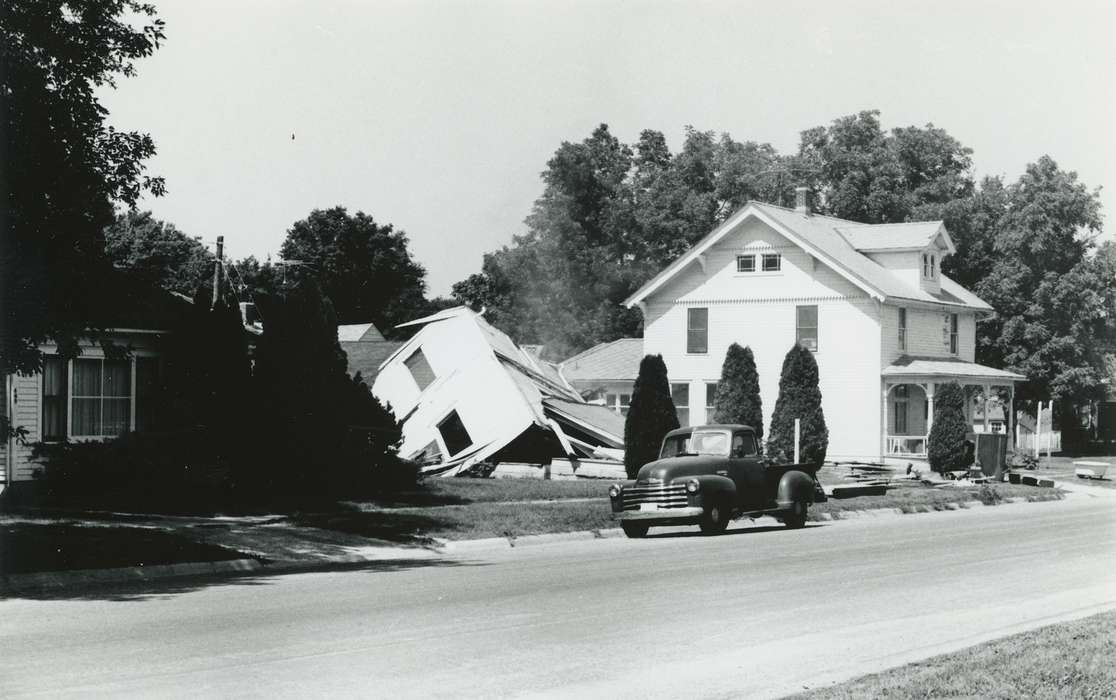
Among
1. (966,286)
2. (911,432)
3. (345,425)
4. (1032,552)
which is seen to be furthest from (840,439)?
(1032,552)

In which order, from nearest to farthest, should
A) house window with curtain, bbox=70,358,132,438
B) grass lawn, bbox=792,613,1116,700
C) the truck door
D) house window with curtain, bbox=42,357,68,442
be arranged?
1. grass lawn, bbox=792,613,1116,700
2. the truck door
3. house window with curtain, bbox=42,357,68,442
4. house window with curtain, bbox=70,358,132,438

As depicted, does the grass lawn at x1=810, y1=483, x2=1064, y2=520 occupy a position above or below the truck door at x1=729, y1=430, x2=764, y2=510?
below

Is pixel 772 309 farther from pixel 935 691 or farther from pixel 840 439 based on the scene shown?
pixel 935 691

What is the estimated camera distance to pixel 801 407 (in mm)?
42438

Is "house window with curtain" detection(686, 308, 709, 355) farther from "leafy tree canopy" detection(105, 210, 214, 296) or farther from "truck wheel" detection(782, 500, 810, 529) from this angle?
"leafy tree canopy" detection(105, 210, 214, 296)

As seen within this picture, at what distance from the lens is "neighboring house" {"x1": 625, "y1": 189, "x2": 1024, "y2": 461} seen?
150 feet

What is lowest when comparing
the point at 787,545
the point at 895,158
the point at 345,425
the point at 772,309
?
the point at 787,545

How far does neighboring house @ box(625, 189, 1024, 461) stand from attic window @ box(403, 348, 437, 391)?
38.4 feet

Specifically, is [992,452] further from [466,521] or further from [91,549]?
[91,549]

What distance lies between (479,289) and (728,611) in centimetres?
6075

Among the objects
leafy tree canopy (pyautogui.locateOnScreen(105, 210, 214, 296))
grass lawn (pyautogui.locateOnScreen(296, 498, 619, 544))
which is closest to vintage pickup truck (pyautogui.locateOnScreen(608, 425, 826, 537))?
grass lawn (pyautogui.locateOnScreen(296, 498, 619, 544))

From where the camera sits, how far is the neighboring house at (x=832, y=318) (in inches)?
1800

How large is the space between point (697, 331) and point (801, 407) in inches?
299

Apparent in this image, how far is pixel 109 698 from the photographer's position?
27.3 ft
